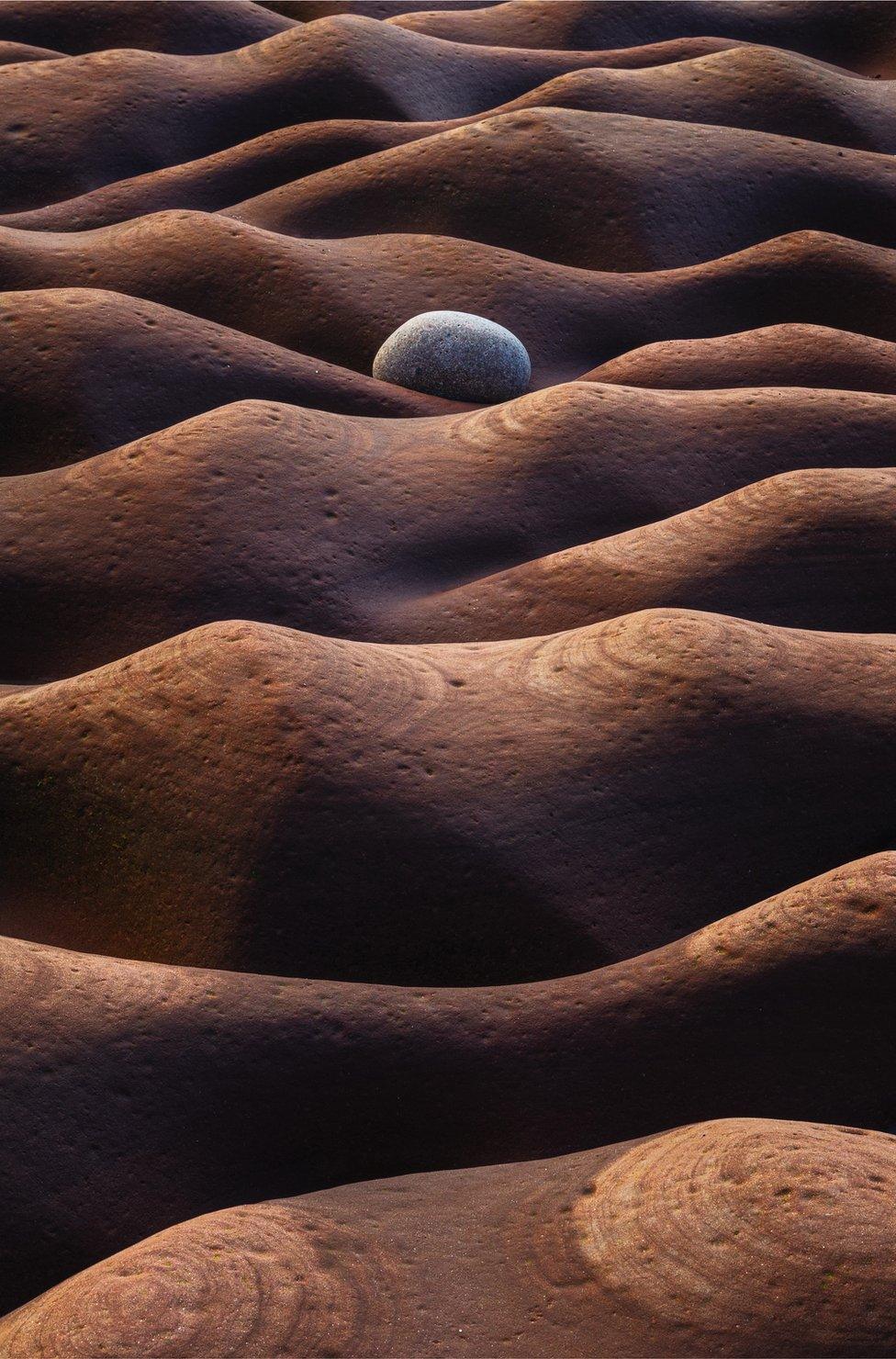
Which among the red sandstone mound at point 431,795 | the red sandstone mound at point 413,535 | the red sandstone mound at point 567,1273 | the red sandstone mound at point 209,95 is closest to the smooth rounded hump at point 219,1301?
the red sandstone mound at point 567,1273

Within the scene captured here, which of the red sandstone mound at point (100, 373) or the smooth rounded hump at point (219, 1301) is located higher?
the red sandstone mound at point (100, 373)

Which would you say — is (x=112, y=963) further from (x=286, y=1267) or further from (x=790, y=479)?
(x=790, y=479)

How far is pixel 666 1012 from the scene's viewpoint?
3.26 feet

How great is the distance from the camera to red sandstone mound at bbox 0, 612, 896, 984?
1.07 metres

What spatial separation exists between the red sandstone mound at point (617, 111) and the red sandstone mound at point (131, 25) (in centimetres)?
44

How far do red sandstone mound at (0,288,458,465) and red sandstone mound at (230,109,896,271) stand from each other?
501 mm

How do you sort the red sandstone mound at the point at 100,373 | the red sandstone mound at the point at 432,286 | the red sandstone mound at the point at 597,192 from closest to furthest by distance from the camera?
1. the red sandstone mound at the point at 100,373
2. the red sandstone mound at the point at 432,286
3. the red sandstone mound at the point at 597,192

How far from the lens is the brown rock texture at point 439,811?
806 millimetres

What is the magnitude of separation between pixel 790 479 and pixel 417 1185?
76 cm

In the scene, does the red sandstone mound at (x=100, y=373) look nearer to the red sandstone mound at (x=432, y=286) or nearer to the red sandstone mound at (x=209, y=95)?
the red sandstone mound at (x=432, y=286)

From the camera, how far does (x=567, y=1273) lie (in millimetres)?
819

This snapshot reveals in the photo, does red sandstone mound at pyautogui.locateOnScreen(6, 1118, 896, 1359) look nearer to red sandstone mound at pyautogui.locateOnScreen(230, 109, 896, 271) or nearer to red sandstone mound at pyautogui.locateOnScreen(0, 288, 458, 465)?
red sandstone mound at pyautogui.locateOnScreen(0, 288, 458, 465)

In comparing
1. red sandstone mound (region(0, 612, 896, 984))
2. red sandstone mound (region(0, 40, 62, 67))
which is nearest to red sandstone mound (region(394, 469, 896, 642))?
red sandstone mound (region(0, 612, 896, 984))

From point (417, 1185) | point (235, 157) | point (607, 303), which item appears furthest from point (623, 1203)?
point (235, 157)
